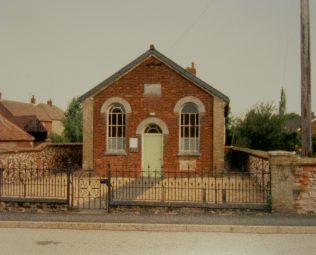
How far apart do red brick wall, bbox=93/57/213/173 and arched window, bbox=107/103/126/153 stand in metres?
0.34

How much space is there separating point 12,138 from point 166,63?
13.9 meters

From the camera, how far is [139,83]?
21.0 m

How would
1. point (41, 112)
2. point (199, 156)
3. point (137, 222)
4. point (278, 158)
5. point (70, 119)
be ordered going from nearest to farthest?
1. point (137, 222)
2. point (278, 158)
3. point (199, 156)
4. point (70, 119)
5. point (41, 112)

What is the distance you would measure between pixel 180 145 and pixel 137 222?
36.6 feet

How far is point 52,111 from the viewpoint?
71688 mm

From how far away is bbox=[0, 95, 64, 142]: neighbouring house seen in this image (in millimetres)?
39719

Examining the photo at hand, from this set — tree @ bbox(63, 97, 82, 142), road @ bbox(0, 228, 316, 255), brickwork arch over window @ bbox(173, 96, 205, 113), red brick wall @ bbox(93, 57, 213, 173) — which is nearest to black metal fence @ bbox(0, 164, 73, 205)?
road @ bbox(0, 228, 316, 255)

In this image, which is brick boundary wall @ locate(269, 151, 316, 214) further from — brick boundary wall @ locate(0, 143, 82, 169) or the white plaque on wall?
the white plaque on wall

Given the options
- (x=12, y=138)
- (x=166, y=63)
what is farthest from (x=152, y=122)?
(x=12, y=138)

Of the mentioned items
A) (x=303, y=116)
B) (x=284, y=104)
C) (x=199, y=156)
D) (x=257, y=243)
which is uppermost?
(x=284, y=104)

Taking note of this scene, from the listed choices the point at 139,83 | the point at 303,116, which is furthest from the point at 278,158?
the point at 139,83

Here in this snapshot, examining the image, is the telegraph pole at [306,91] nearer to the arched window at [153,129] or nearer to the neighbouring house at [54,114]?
the arched window at [153,129]

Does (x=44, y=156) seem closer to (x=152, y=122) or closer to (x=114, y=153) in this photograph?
(x=114, y=153)

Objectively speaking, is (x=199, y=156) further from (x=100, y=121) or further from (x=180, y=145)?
(x=100, y=121)
